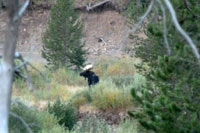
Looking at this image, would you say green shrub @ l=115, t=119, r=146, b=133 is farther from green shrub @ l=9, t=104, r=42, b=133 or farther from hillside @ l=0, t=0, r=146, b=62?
hillside @ l=0, t=0, r=146, b=62

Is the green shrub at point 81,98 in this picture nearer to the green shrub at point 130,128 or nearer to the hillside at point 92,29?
the green shrub at point 130,128

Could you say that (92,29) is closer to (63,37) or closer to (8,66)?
(63,37)

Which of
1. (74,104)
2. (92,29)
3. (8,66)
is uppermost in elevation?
(8,66)

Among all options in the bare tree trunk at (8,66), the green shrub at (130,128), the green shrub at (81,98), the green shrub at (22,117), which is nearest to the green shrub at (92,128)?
the green shrub at (130,128)

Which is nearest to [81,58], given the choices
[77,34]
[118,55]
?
[77,34]

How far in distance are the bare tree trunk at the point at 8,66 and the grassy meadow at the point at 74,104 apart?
4942 mm

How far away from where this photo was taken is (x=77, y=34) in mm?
31531

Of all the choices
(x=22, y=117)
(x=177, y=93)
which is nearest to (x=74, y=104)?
(x=22, y=117)

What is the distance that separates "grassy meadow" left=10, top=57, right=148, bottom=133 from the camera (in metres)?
15.3

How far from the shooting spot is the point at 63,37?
102 feet

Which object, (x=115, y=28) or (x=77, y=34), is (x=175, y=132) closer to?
(x=77, y=34)

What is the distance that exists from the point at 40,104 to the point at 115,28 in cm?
2775

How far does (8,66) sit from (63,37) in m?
25.7

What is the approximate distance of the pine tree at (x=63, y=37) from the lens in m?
30.3
